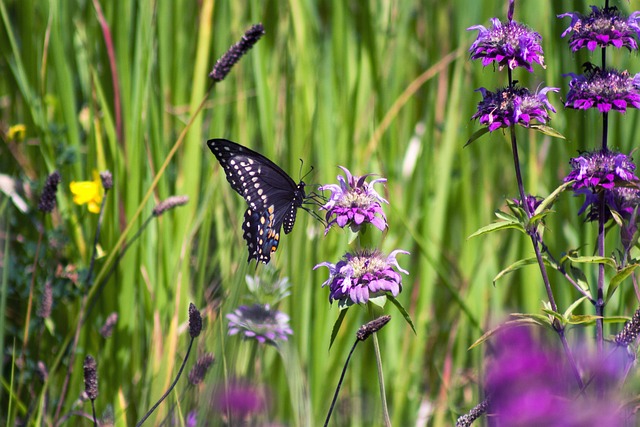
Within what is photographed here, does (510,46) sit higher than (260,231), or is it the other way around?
(510,46)

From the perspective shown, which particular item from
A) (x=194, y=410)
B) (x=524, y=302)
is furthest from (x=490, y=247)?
(x=194, y=410)

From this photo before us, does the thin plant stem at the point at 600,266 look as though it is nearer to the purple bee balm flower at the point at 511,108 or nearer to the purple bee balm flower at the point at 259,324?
the purple bee balm flower at the point at 511,108

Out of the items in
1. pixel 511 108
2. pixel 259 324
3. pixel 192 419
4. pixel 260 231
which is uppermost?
pixel 511 108

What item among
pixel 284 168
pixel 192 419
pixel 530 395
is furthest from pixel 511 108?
pixel 284 168

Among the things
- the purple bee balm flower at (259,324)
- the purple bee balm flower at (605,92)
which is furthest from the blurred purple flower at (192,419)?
the purple bee balm flower at (605,92)

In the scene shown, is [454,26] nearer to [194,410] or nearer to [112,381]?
[112,381]

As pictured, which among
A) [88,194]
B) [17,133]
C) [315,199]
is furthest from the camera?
[17,133]

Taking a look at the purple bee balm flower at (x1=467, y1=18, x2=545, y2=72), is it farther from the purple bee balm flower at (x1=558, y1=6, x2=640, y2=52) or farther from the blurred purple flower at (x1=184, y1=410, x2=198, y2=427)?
the blurred purple flower at (x1=184, y1=410, x2=198, y2=427)

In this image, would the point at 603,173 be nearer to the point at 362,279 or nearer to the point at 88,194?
the point at 362,279
